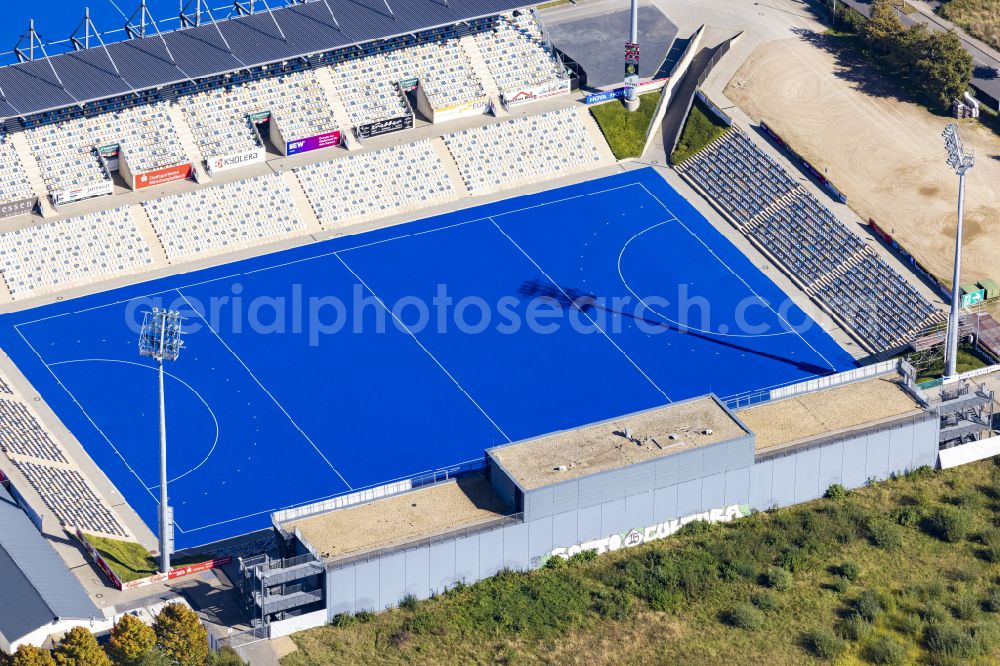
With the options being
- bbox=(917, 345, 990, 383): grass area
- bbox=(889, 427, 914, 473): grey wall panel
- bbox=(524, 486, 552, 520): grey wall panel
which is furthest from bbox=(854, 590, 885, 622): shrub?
bbox=(917, 345, 990, 383): grass area

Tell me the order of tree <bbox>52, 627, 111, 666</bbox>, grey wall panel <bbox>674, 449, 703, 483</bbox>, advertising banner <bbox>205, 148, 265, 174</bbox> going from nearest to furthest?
tree <bbox>52, 627, 111, 666</bbox> → grey wall panel <bbox>674, 449, 703, 483</bbox> → advertising banner <bbox>205, 148, 265, 174</bbox>

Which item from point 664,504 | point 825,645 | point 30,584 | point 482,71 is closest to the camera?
point 825,645

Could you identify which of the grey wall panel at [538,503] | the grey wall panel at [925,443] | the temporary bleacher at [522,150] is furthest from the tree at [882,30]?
the grey wall panel at [538,503]

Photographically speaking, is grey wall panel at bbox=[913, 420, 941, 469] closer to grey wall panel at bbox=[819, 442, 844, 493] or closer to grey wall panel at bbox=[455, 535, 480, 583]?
grey wall panel at bbox=[819, 442, 844, 493]

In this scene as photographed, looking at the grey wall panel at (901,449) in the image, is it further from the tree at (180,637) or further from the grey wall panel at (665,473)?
the tree at (180,637)

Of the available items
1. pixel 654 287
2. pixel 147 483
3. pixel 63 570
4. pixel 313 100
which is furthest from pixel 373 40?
pixel 63 570

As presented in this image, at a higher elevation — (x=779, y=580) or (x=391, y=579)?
(x=391, y=579)

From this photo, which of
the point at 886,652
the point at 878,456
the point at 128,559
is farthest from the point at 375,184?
the point at 886,652

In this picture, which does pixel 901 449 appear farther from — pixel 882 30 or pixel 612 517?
pixel 882 30
